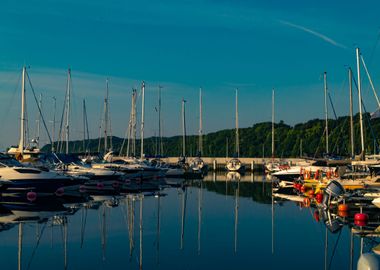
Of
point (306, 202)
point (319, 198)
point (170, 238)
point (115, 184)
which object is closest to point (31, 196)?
point (115, 184)

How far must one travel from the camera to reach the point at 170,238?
2225 cm

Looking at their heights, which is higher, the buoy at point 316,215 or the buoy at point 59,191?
the buoy at point 59,191

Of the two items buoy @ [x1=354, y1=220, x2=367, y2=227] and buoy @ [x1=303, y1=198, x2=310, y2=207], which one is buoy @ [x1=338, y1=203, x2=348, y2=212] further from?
buoy @ [x1=303, y1=198, x2=310, y2=207]

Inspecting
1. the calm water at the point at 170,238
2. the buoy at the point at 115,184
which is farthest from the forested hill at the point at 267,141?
the calm water at the point at 170,238

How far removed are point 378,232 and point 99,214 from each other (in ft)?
48.0

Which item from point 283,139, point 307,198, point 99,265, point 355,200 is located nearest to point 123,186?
point 307,198

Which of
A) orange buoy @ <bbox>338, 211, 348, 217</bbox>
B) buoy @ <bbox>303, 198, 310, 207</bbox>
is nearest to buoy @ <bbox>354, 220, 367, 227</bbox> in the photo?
orange buoy @ <bbox>338, 211, 348, 217</bbox>

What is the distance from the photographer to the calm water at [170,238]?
693 inches

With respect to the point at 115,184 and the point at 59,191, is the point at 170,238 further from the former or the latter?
the point at 115,184

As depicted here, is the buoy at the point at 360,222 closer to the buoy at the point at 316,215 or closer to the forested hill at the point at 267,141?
the buoy at the point at 316,215

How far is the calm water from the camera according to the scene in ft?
57.7

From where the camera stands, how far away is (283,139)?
413 feet

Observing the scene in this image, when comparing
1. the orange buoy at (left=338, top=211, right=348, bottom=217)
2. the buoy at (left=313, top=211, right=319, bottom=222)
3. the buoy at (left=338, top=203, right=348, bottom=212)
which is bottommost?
the buoy at (left=313, top=211, right=319, bottom=222)

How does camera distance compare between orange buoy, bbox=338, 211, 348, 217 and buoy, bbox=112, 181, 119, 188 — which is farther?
buoy, bbox=112, 181, 119, 188
